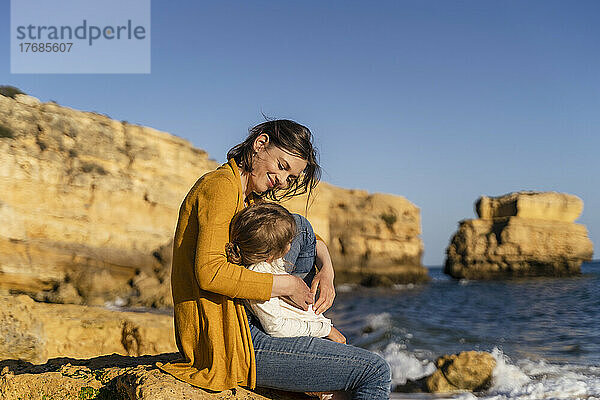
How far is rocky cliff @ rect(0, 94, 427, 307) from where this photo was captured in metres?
14.6

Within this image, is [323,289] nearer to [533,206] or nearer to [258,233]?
[258,233]

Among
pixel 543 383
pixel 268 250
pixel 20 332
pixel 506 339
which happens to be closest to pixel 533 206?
pixel 506 339

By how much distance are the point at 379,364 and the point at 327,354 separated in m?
0.22

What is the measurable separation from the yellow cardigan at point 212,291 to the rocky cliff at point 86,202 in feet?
42.4

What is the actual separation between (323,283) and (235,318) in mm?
526

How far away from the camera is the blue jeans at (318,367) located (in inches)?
88.4

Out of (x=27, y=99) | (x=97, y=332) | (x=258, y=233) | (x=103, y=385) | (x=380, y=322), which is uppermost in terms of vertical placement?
(x=27, y=99)

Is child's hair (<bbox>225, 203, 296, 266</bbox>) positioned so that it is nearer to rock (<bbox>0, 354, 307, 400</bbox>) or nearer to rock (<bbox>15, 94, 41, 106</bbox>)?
rock (<bbox>0, 354, 307, 400</bbox>)

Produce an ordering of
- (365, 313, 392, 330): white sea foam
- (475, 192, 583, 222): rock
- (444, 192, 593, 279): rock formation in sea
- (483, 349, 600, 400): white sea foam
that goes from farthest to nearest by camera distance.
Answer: (475, 192, 583, 222): rock
(444, 192, 593, 279): rock formation in sea
(365, 313, 392, 330): white sea foam
(483, 349, 600, 400): white sea foam

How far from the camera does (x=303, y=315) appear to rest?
7.79 feet

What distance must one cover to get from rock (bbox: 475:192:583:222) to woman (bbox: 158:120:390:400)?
134 feet

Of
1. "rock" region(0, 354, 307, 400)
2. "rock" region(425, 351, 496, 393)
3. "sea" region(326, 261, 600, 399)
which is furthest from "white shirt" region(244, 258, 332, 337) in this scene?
"rock" region(425, 351, 496, 393)

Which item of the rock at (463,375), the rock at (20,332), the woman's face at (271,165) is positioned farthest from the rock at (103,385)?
the rock at (463,375)

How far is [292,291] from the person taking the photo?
2285mm
